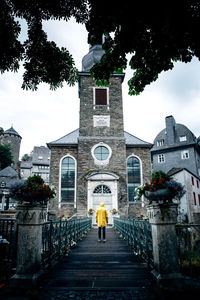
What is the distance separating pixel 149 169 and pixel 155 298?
16.4 metres

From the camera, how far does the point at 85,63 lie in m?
21.0

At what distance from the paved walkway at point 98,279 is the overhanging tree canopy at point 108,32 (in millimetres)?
3204

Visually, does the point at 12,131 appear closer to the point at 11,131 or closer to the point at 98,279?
the point at 11,131

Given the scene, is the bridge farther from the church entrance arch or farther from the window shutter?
the window shutter

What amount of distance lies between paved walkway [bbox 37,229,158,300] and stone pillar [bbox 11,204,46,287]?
0.33 meters

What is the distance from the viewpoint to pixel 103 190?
679 inches

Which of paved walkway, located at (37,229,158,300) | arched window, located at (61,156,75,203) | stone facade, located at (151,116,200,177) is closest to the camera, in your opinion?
paved walkway, located at (37,229,158,300)

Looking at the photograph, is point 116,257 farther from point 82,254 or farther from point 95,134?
point 95,134

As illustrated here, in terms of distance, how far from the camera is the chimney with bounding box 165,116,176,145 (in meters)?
31.8

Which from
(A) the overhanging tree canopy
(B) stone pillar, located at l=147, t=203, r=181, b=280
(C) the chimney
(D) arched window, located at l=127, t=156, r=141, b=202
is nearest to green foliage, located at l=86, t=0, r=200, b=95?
(A) the overhanging tree canopy

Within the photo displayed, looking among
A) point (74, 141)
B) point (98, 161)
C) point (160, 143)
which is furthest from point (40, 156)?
point (98, 161)

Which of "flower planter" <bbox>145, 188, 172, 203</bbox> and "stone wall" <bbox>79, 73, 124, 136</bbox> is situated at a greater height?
"stone wall" <bbox>79, 73, 124, 136</bbox>

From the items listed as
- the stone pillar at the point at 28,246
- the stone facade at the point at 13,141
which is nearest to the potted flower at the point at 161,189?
the stone pillar at the point at 28,246

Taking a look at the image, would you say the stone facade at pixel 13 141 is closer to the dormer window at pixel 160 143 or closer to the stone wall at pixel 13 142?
the stone wall at pixel 13 142
